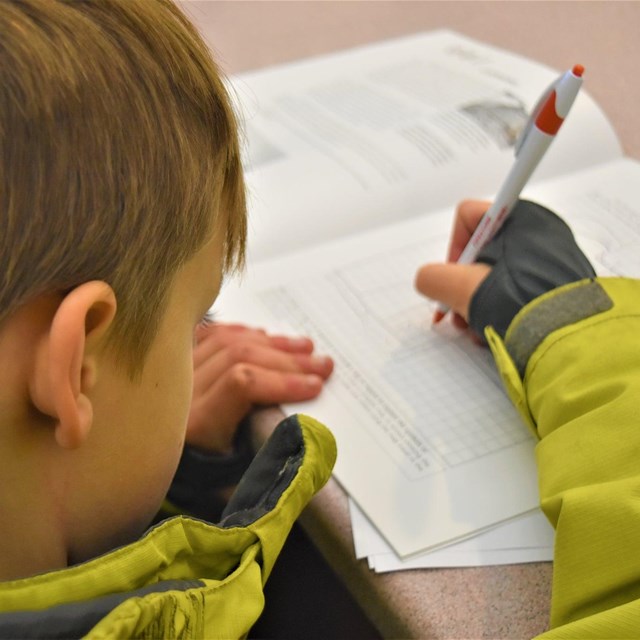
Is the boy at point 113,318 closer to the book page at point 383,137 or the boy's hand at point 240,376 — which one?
the boy's hand at point 240,376

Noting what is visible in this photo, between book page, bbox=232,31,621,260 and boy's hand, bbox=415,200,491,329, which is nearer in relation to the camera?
boy's hand, bbox=415,200,491,329

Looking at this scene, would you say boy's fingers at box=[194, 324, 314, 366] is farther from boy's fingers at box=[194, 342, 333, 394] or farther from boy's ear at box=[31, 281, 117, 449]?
boy's ear at box=[31, 281, 117, 449]

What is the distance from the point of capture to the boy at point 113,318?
35 cm

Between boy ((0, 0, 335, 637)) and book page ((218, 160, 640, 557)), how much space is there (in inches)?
2.5

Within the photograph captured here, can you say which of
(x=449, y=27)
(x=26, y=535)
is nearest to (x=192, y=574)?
(x=26, y=535)

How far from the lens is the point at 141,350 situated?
0.42 metres

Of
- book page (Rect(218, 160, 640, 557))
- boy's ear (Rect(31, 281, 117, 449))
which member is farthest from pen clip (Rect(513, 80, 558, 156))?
boy's ear (Rect(31, 281, 117, 449))

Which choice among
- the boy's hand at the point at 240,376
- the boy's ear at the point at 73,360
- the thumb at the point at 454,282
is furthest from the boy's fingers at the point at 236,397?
the boy's ear at the point at 73,360

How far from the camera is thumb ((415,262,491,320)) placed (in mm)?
637

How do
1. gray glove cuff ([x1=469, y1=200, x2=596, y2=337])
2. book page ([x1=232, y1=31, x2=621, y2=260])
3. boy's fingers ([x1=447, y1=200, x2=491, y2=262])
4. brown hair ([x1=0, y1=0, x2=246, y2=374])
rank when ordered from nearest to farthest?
brown hair ([x1=0, y1=0, x2=246, y2=374]), gray glove cuff ([x1=469, y1=200, x2=596, y2=337]), boy's fingers ([x1=447, y1=200, x2=491, y2=262]), book page ([x1=232, y1=31, x2=621, y2=260])

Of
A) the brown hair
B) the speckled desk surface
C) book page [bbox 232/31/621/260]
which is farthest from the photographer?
book page [bbox 232/31/621/260]

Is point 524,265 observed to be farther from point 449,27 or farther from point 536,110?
point 449,27

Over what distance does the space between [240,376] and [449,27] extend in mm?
762

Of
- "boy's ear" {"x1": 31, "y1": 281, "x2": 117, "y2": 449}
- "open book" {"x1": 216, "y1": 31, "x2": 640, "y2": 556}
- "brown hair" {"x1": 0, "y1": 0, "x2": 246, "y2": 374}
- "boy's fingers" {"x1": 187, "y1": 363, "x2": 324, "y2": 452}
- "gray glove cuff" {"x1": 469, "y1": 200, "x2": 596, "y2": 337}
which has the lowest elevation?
"boy's fingers" {"x1": 187, "y1": 363, "x2": 324, "y2": 452}
